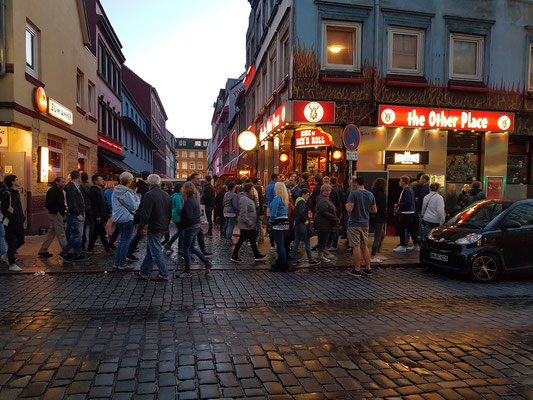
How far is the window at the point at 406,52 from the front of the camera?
1324 cm

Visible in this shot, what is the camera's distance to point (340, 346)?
4227mm

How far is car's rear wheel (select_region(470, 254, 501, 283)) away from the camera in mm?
7305

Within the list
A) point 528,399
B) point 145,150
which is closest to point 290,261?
point 528,399

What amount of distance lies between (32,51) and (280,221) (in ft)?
34.2

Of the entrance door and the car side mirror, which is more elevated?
the entrance door

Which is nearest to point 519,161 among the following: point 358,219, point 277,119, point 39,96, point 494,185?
point 494,185

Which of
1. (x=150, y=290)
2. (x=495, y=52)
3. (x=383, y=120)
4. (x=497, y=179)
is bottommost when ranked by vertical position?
(x=150, y=290)

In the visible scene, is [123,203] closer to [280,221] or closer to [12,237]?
[12,237]

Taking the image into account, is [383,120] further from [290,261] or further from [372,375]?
[372,375]

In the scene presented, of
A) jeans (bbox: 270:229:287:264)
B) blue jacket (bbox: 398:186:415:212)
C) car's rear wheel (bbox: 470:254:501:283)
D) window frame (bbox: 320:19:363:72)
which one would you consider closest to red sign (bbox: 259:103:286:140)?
window frame (bbox: 320:19:363:72)

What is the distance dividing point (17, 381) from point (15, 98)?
10.0 meters

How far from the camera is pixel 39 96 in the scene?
1228cm

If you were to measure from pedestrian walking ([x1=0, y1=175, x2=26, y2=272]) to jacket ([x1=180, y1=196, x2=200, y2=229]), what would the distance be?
3132 mm

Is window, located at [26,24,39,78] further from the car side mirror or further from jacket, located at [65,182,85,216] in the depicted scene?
the car side mirror
